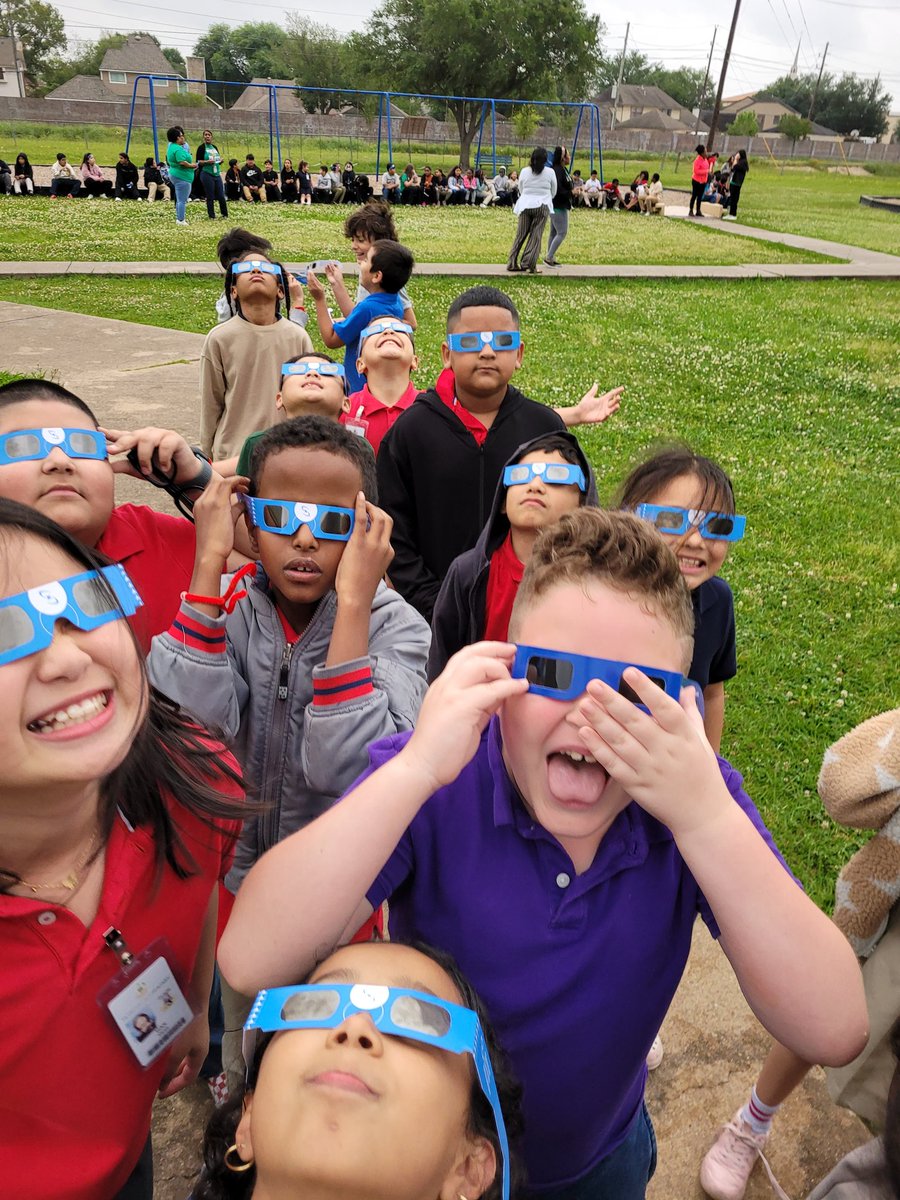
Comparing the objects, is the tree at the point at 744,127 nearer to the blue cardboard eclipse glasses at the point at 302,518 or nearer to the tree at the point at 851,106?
the tree at the point at 851,106

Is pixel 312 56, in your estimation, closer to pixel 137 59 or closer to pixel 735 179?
pixel 137 59

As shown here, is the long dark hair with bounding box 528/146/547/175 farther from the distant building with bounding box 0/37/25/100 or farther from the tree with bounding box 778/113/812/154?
the distant building with bounding box 0/37/25/100

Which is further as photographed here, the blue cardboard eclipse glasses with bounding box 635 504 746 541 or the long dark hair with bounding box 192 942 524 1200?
the blue cardboard eclipse glasses with bounding box 635 504 746 541

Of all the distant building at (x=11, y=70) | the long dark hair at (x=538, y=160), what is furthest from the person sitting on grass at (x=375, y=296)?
the distant building at (x=11, y=70)

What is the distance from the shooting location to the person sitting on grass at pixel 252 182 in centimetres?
3005

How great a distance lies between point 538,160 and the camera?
1568 centimetres

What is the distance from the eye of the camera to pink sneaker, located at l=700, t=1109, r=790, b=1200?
212cm

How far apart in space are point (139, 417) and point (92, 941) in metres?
7.03

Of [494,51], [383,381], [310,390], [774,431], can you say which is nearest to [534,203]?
[774,431]

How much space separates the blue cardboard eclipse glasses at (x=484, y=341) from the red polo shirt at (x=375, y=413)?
28.4 inches

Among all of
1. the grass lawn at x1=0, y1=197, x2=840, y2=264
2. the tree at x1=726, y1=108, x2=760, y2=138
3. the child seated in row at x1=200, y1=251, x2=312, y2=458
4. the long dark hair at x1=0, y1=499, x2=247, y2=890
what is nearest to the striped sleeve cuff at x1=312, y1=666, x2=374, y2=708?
the long dark hair at x1=0, y1=499, x2=247, y2=890

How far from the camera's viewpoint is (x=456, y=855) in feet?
4.52

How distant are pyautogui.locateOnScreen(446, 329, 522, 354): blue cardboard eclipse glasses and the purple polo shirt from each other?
2274 millimetres

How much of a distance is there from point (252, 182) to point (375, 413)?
31.1 m
